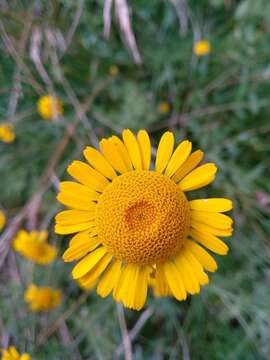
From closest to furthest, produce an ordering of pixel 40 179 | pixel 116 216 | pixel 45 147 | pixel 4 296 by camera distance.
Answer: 1. pixel 116 216
2. pixel 4 296
3. pixel 40 179
4. pixel 45 147

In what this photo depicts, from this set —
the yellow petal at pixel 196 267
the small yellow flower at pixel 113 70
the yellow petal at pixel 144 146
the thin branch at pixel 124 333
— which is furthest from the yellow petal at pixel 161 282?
the small yellow flower at pixel 113 70

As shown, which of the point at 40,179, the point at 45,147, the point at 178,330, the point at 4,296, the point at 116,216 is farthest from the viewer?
the point at 45,147

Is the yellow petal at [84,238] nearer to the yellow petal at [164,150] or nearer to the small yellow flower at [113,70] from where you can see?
the yellow petal at [164,150]

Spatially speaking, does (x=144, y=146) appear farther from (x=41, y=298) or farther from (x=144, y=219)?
(x=41, y=298)

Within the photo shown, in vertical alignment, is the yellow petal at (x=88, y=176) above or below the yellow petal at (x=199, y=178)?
above

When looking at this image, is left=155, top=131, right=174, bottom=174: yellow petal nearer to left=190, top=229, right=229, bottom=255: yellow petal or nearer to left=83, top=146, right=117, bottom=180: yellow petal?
left=83, top=146, right=117, bottom=180: yellow petal

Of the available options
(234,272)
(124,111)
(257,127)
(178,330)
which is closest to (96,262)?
(178,330)

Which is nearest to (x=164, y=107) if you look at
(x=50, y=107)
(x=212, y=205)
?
(x=50, y=107)

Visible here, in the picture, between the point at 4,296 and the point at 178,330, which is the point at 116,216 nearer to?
the point at 178,330
